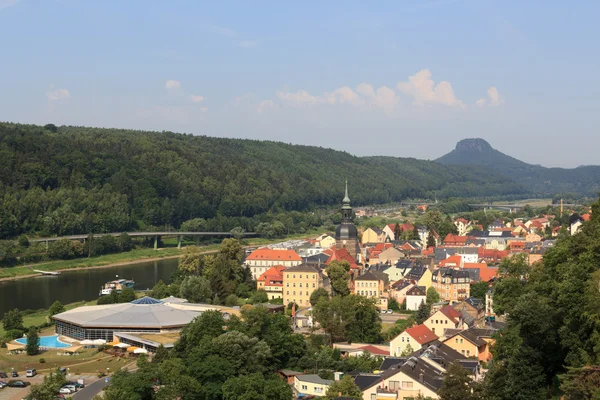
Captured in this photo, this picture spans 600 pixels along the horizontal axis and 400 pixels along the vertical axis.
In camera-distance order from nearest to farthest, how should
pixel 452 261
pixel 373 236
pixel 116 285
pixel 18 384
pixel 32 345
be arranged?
pixel 18 384 → pixel 32 345 → pixel 452 261 → pixel 116 285 → pixel 373 236

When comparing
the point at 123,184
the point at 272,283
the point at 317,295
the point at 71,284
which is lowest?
the point at 71,284

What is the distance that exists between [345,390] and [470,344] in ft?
32.6

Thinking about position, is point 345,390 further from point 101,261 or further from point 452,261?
point 101,261

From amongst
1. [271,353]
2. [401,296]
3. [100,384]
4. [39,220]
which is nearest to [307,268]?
[401,296]

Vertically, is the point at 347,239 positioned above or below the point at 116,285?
above

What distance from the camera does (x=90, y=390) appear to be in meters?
35.6

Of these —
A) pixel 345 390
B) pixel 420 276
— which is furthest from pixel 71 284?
pixel 345 390

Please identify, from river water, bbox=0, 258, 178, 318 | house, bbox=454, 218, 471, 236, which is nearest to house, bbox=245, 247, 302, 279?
river water, bbox=0, 258, 178, 318

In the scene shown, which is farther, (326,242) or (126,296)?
(326,242)

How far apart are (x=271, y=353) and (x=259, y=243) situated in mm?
68625

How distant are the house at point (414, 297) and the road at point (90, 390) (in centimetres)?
2439

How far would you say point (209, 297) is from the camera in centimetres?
5662

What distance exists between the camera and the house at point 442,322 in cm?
4431

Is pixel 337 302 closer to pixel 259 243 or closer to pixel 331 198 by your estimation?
pixel 259 243
